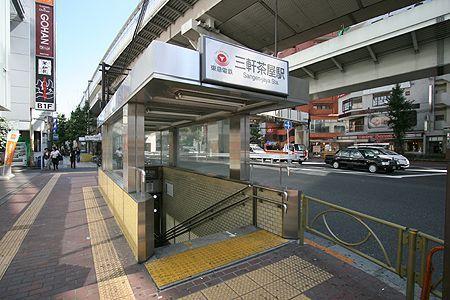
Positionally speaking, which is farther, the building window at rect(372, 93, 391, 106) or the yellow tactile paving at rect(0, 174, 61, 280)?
the building window at rect(372, 93, 391, 106)

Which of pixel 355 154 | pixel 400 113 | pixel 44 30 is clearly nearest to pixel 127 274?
pixel 355 154

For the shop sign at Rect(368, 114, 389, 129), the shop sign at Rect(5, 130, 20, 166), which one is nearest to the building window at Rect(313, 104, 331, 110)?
the shop sign at Rect(368, 114, 389, 129)

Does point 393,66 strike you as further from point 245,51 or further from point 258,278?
point 258,278

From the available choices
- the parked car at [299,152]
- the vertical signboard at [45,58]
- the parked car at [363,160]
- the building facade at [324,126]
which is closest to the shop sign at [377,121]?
the building facade at [324,126]

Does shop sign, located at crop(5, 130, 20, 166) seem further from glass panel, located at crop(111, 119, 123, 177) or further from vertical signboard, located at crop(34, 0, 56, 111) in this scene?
glass panel, located at crop(111, 119, 123, 177)

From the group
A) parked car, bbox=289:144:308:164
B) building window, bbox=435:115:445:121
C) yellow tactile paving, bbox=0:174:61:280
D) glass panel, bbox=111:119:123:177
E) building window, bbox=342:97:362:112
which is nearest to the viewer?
yellow tactile paving, bbox=0:174:61:280

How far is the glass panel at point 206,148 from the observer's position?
276 inches

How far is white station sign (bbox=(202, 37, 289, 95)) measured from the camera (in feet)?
12.0

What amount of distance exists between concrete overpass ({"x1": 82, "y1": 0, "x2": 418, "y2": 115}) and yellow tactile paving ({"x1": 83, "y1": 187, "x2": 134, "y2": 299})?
597 cm

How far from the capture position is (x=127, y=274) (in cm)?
346

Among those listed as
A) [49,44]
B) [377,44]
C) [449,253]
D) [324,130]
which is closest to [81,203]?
[449,253]

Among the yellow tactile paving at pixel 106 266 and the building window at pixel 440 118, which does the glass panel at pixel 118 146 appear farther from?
the building window at pixel 440 118

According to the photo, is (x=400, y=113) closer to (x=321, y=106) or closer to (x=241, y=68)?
(x=321, y=106)

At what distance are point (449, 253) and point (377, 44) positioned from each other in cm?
1161
